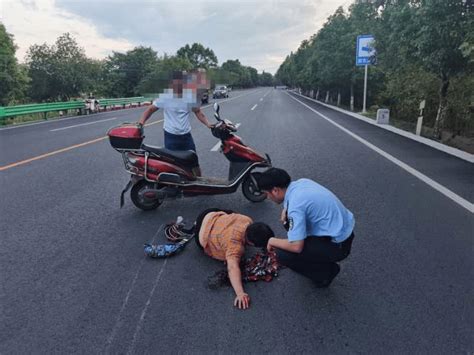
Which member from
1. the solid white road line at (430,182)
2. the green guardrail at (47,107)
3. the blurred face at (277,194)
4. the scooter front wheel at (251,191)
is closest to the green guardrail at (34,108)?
the green guardrail at (47,107)

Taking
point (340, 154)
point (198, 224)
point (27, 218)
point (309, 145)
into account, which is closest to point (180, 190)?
point (198, 224)

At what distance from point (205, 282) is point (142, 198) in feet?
7.02

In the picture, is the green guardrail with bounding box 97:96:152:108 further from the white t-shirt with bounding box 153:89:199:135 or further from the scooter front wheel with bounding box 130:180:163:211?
the scooter front wheel with bounding box 130:180:163:211

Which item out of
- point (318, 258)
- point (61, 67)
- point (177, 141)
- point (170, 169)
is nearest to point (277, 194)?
point (318, 258)

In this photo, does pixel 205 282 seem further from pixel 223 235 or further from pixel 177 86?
pixel 177 86

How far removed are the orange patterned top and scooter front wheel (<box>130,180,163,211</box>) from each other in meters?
1.54

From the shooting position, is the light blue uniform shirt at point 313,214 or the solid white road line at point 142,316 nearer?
the solid white road line at point 142,316

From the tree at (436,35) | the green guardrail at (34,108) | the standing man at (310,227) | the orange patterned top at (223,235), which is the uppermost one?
the tree at (436,35)

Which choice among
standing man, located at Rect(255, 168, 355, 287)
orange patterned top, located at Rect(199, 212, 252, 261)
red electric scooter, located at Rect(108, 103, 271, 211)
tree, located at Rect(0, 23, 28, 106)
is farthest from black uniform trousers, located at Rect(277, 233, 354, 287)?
tree, located at Rect(0, 23, 28, 106)

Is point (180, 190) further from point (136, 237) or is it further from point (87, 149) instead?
point (87, 149)

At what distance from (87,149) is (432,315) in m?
8.88

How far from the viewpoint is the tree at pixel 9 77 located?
91.8 feet

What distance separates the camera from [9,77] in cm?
2766

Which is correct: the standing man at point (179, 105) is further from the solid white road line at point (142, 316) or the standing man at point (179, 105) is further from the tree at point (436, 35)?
the tree at point (436, 35)
